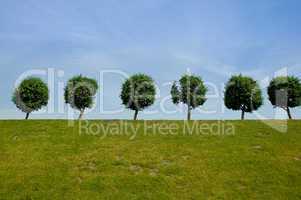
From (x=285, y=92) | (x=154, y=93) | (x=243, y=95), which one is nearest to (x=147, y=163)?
(x=154, y=93)

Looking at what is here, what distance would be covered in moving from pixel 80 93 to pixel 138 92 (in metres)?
15.3

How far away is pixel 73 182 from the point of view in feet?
95.3

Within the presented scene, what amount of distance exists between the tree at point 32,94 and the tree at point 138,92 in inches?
771

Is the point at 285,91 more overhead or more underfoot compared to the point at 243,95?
more overhead

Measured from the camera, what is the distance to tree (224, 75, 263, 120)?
281ft

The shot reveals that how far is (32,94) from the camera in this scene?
83.2 metres

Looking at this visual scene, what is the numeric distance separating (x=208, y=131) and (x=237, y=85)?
4547cm

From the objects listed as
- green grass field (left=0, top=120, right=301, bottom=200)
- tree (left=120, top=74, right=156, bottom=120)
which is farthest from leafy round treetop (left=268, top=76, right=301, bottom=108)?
green grass field (left=0, top=120, right=301, bottom=200)

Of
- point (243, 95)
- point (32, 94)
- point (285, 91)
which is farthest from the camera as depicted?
point (285, 91)

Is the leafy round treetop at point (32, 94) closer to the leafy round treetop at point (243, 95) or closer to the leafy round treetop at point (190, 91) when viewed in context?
the leafy round treetop at point (190, 91)

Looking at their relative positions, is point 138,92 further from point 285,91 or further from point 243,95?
point 285,91

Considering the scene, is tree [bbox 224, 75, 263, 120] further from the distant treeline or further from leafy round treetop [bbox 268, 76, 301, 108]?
leafy round treetop [bbox 268, 76, 301, 108]

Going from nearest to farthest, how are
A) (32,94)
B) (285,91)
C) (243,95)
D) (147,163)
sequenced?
(147,163), (32,94), (243,95), (285,91)

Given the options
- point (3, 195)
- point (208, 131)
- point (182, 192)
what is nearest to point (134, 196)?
point (182, 192)
